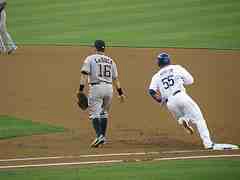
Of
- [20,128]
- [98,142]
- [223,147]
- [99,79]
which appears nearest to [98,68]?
[99,79]

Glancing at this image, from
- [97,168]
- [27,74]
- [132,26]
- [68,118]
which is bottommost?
[97,168]

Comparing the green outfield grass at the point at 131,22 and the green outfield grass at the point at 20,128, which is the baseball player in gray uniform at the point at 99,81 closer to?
the green outfield grass at the point at 20,128

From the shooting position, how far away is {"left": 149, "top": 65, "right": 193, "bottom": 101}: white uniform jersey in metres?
14.7

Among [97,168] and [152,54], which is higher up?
[152,54]

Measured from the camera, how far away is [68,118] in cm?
1792

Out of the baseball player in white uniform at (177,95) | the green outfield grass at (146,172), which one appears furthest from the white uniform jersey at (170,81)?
the green outfield grass at (146,172)

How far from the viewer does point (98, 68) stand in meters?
15.3

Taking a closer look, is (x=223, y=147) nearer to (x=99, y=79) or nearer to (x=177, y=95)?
(x=177, y=95)

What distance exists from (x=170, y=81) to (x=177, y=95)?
11.1 inches

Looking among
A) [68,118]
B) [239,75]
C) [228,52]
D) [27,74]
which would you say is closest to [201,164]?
[68,118]

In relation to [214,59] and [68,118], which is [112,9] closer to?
[214,59]

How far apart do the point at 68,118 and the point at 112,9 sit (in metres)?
15.1

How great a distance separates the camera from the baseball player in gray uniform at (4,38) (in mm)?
23422

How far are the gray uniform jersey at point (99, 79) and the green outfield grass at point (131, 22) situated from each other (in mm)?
9594
